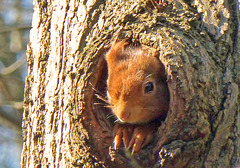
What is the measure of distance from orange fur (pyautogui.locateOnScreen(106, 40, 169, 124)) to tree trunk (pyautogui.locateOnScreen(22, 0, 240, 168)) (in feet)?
0.25

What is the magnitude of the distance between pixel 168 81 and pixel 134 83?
24 cm

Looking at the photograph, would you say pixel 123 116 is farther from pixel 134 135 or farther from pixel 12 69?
pixel 12 69

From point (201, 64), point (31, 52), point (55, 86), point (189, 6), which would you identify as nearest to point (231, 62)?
point (201, 64)

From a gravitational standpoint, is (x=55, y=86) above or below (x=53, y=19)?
below

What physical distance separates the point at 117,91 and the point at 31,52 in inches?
27.4

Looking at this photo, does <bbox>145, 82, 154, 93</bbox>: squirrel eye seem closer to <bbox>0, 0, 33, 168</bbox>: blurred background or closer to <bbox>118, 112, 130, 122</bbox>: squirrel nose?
<bbox>118, 112, 130, 122</bbox>: squirrel nose

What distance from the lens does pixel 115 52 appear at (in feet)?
7.82

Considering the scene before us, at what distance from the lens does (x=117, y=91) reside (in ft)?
7.75

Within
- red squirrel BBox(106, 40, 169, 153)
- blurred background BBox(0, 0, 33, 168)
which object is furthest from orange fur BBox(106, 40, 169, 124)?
blurred background BBox(0, 0, 33, 168)

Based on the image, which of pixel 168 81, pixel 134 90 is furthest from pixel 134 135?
pixel 168 81

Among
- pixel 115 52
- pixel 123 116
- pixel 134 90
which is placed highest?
pixel 115 52

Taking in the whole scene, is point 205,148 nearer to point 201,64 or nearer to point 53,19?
point 201,64

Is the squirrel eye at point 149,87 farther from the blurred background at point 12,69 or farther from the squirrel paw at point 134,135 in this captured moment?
Answer: the blurred background at point 12,69

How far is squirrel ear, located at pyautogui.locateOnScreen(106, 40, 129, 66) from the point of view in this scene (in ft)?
7.75
